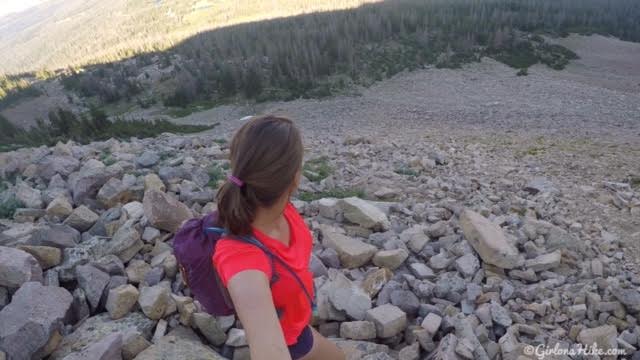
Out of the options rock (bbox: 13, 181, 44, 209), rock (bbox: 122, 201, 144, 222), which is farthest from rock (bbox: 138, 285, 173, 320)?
rock (bbox: 13, 181, 44, 209)

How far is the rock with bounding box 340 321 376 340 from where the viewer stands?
355 centimetres

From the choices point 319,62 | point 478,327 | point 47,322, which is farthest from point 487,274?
point 319,62

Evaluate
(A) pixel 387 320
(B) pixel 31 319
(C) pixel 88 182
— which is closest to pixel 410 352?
(A) pixel 387 320

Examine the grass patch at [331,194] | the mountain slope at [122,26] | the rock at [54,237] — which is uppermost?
the rock at [54,237]

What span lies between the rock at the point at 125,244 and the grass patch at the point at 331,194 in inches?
106

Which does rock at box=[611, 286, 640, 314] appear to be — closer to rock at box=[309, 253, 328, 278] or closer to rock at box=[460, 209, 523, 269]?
rock at box=[460, 209, 523, 269]

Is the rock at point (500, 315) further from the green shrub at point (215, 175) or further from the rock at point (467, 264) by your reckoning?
the green shrub at point (215, 175)

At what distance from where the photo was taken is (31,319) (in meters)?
2.93

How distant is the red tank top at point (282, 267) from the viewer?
5.62 ft

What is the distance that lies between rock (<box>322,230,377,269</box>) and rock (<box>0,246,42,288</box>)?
2.61 meters

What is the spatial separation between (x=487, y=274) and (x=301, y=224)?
273 centimetres

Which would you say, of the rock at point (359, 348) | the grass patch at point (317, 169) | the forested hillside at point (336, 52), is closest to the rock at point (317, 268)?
the rock at point (359, 348)

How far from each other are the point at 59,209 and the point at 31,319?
2.15m

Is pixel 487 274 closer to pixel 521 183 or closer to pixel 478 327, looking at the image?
pixel 478 327
